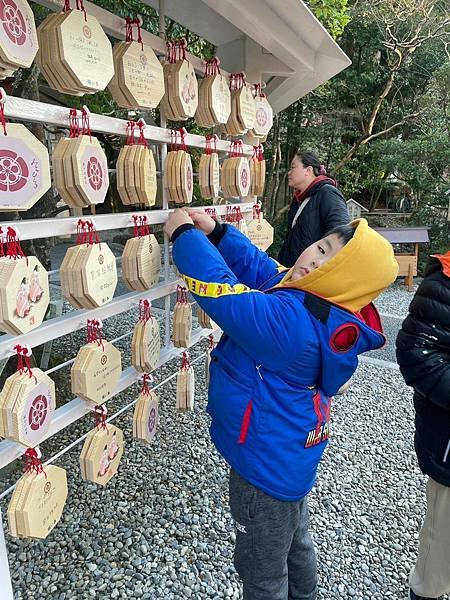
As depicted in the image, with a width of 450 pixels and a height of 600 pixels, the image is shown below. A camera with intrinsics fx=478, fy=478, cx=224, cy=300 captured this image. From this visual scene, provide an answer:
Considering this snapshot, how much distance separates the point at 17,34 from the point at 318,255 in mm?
889

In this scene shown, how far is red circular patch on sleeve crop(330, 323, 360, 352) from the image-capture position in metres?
1.15

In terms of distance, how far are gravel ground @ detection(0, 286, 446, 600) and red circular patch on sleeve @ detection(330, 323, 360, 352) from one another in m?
1.27

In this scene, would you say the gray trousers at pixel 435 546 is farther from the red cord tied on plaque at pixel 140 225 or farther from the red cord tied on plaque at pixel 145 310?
the red cord tied on plaque at pixel 140 225

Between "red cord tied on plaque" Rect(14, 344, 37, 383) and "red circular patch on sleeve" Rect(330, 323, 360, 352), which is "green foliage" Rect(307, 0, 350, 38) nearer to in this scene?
"red circular patch on sleeve" Rect(330, 323, 360, 352)

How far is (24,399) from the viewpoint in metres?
1.24

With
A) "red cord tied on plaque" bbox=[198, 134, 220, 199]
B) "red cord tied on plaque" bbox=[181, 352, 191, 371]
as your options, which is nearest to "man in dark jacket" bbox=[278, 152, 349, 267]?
"red cord tied on plaque" bbox=[198, 134, 220, 199]

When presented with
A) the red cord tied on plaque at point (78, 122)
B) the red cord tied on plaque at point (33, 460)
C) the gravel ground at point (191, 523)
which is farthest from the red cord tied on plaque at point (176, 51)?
the gravel ground at point (191, 523)

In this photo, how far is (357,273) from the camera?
1118 millimetres

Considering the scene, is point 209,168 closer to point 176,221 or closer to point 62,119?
point 176,221

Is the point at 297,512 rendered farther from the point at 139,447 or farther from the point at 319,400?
the point at 139,447

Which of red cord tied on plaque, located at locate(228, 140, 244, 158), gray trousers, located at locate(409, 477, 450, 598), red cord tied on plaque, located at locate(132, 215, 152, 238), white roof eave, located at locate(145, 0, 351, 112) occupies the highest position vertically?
white roof eave, located at locate(145, 0, 351, 112)

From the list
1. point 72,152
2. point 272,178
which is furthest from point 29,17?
point 272,178

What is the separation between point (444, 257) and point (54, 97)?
293cm

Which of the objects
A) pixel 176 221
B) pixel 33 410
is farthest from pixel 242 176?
pixel 33 410
